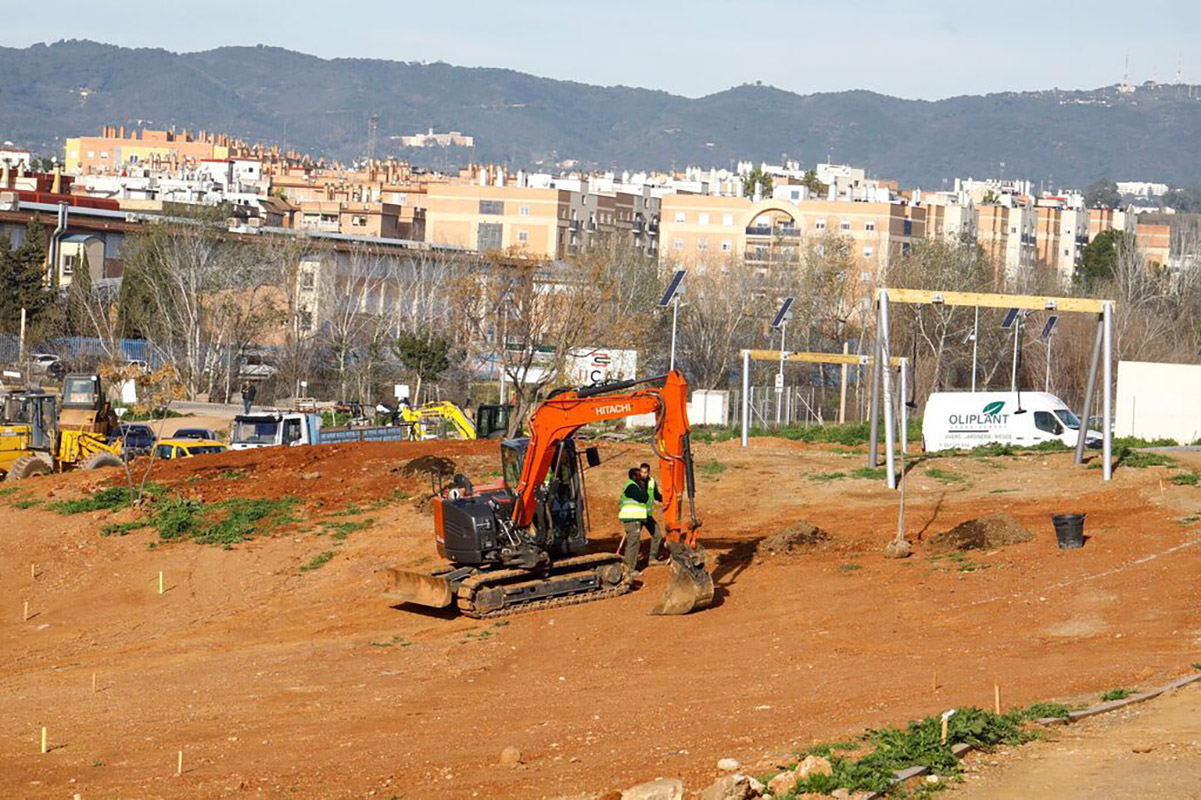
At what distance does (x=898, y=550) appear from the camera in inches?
1098

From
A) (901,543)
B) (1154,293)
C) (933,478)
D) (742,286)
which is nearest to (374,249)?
(742,286)

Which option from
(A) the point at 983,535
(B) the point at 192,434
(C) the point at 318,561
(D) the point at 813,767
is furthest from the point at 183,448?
(D) the point at 813,767

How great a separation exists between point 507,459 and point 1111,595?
9060mm

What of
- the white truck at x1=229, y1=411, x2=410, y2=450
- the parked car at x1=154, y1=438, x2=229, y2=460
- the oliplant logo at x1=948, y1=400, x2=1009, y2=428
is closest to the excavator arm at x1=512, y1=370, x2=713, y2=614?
the oliplant logo at x1=948, y1=400, x2=1009, y2=428

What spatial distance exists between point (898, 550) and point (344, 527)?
35.8 feet

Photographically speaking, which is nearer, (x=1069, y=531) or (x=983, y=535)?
(x=1069, y=531)

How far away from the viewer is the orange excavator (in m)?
24.9

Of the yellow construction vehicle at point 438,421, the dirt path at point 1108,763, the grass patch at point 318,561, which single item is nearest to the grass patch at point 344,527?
the grass patch at point 318,561

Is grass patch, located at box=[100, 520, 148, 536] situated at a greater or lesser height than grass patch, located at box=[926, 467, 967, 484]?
lesser

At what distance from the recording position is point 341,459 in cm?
3934

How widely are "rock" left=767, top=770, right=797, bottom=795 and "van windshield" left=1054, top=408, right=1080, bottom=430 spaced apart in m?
31.4

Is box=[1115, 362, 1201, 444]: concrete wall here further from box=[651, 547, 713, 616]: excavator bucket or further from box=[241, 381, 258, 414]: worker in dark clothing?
box=[241, 381, 258, 414]: worker in dark clothing

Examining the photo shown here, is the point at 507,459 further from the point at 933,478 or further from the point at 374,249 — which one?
the point at 374,249

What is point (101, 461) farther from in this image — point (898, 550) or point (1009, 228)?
point (1009, 228)
